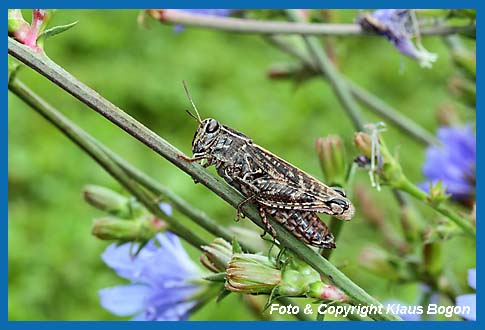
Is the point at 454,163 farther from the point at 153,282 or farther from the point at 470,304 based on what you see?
the point at 153,282

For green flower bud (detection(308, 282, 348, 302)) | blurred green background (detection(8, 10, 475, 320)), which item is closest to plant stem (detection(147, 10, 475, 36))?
green flower bud (detection(308, 282, 348, 302))

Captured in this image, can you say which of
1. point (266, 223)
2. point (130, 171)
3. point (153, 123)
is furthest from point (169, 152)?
point (153, 123)

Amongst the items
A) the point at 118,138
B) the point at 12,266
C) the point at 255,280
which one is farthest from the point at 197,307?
the point at 118,138

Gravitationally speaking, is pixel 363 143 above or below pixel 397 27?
below

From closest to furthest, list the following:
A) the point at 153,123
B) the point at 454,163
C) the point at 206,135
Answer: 1. the point at 206,135
2. the point at 454,163
3. the point at 153,123

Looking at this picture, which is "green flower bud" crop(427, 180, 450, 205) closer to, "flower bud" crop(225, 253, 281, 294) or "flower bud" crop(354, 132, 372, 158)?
"flower bud" crop(354, 132, 372, 158)
